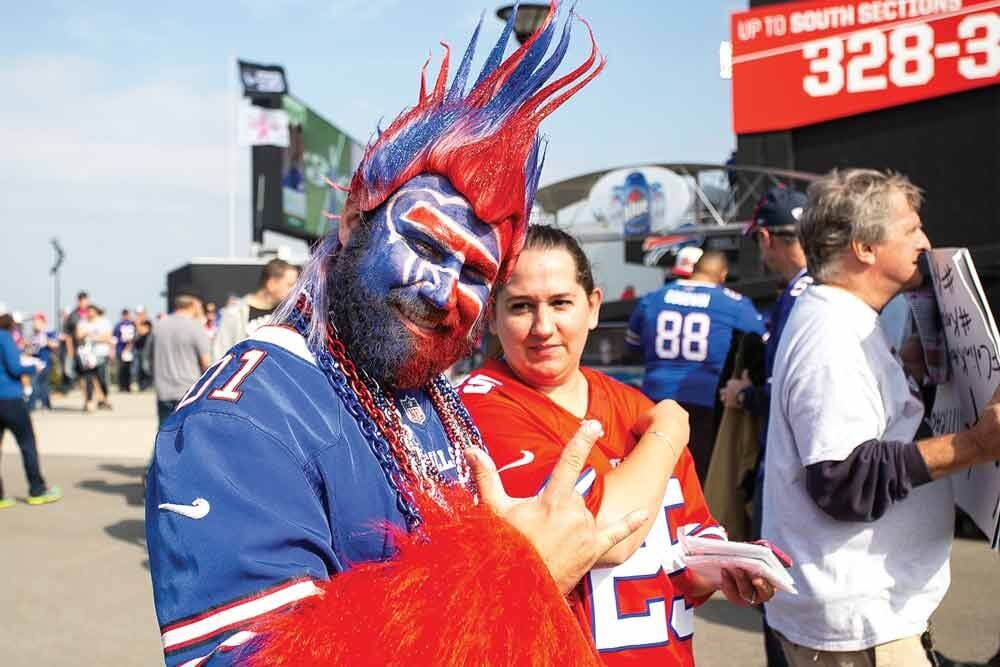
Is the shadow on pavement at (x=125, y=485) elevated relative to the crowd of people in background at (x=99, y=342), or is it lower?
lower

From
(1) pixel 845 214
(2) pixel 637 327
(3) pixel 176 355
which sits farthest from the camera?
(3) pixel 176 355

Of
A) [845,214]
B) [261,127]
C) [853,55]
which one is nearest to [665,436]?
[845,214]

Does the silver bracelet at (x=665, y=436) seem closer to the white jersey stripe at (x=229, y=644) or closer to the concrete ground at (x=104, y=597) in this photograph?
the white jersey stripe at (x=229, y=644)

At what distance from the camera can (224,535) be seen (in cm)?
109

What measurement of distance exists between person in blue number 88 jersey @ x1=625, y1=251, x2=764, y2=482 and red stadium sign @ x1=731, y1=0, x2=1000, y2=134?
583cm

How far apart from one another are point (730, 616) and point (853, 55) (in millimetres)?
7557

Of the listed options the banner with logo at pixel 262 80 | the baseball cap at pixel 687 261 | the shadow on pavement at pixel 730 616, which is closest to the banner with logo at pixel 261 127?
the banner with logo at pixel 262 80

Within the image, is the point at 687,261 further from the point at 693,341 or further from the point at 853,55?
the point at 853,55

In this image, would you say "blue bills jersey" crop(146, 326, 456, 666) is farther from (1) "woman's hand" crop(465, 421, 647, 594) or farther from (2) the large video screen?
(2) the large video screen

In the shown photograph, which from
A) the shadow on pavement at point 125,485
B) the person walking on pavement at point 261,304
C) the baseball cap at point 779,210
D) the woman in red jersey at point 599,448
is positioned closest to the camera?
the woman in red jersey at point 599,448

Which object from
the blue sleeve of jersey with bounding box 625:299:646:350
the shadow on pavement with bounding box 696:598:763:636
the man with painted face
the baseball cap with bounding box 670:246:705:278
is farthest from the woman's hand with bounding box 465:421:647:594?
the baseball cap with bounding box 670:246:705:278

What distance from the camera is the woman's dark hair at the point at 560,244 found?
6.54 ft

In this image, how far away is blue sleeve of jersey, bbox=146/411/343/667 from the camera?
1.08 meters

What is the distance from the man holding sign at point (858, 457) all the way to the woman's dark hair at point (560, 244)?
2.20 ft
